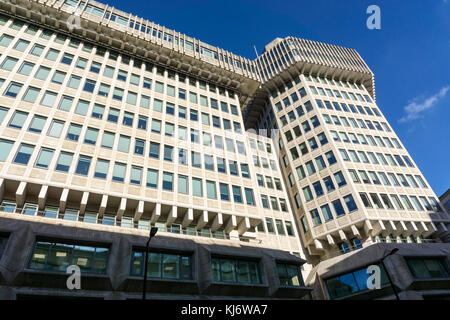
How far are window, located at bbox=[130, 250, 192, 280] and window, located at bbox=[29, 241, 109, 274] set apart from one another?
203 cm

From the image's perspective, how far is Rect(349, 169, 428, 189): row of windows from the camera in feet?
123

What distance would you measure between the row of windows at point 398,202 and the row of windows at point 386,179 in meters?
1.86

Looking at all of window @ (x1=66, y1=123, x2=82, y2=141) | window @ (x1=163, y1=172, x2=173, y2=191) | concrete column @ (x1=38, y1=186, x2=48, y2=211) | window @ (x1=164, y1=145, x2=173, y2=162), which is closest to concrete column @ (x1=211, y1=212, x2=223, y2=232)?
window @ (x1=163, y1=172, x2=173, y2=191)

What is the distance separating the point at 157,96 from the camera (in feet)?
116

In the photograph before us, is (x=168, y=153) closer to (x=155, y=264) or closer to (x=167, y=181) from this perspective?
(x=167, y=181)

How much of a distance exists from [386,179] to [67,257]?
37352mm

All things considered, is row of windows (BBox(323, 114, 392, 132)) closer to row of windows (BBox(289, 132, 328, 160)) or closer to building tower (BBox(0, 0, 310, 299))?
row of windows (BBox(289, 132, 328, 160))

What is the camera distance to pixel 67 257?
18578 mm

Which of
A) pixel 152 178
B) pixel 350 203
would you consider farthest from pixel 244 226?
pixel 350 203

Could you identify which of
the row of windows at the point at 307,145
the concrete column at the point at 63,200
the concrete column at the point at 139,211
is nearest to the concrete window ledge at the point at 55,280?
the concrete column at the point at 63,200

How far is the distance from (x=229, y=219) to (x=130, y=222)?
918 centimetres

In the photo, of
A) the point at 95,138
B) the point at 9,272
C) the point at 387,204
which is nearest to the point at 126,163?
the point at 95,138

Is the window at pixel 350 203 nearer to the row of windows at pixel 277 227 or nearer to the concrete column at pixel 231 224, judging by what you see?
the row of windows at pixel 277 227

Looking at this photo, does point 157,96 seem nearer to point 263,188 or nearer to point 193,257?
point 263,188
